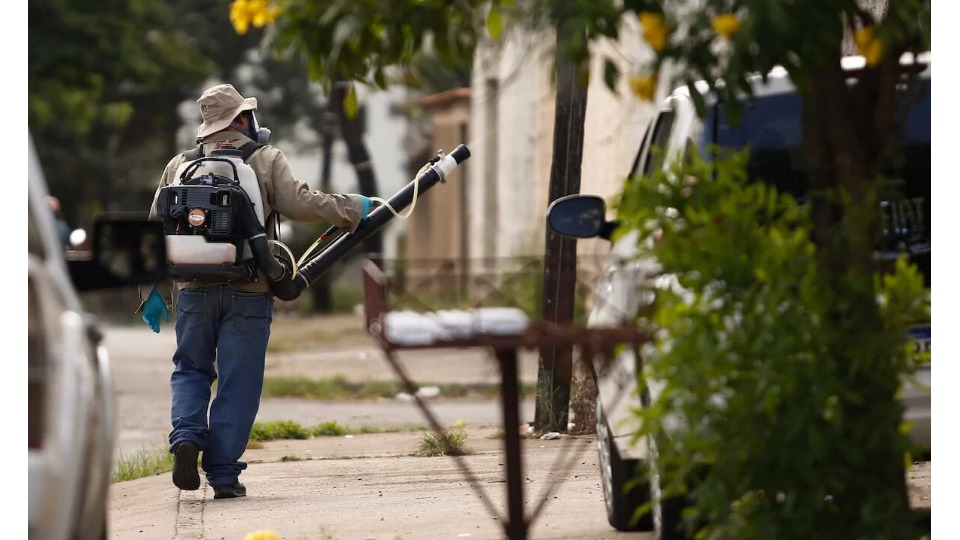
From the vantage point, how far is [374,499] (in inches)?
304

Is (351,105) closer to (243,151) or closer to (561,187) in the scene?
(243,151)

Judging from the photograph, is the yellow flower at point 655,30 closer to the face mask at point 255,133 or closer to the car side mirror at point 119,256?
the car side mirror at point 119,256

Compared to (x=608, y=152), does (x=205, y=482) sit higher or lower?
lower

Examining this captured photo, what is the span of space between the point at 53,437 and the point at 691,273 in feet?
5.81

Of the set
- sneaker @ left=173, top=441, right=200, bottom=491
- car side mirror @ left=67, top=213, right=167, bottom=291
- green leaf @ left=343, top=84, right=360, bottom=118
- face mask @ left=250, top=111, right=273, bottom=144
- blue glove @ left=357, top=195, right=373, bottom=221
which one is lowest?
sneaker @ left=173, top=441, right=200, bottom=491

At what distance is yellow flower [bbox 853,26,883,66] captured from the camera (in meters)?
4.73

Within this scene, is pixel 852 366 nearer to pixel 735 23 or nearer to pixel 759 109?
pixel 735 23

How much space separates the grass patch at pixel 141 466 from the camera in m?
9.18

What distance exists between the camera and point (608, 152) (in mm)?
17047

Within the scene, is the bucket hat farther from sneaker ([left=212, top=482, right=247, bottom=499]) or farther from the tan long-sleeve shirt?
sneaker ([left=212, top=482, right=247, bottom=499])

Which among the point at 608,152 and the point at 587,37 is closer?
the point at 587,37

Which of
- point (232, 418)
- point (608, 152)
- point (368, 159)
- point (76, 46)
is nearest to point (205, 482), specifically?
point (232, 418)

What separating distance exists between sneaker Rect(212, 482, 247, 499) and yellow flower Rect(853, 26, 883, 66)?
4090 mm

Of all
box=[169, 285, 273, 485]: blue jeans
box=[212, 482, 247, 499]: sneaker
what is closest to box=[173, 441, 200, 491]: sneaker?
box=[169, 285, 273, 485]: blue jeans
